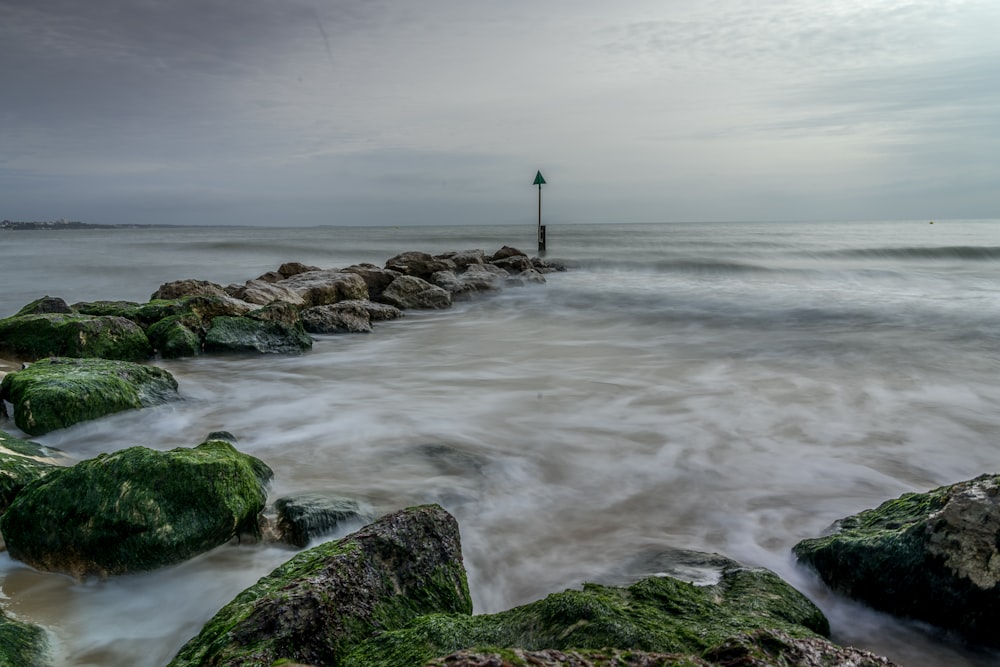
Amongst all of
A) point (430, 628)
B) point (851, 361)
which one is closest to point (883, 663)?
point (430, 628)

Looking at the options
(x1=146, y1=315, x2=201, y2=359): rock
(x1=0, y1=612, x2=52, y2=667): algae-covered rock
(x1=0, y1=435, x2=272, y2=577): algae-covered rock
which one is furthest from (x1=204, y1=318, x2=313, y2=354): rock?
(x1=0, y1=612, x2=52, y2=667): algae-covered rock

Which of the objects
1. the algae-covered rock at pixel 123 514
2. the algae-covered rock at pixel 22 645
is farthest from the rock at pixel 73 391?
the algae-covered rock at pixel 22 645

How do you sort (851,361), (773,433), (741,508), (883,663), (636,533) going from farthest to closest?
(851,361), (773,433), (741,508), (636,533), (883,663)

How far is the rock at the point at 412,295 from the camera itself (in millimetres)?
12531

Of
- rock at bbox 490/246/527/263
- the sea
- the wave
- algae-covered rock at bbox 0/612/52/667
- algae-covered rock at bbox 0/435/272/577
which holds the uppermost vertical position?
rock at bbox 490/246/527/263

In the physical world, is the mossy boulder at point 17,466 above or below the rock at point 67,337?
below

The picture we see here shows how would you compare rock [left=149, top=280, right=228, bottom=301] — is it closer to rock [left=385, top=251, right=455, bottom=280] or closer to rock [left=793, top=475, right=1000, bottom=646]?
rock [left=385, top=251, right=455, bottom=280]

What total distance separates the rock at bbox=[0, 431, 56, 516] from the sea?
0.51 metres

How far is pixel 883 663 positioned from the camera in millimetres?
1510

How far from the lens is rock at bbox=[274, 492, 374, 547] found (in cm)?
325

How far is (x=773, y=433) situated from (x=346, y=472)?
351 cm

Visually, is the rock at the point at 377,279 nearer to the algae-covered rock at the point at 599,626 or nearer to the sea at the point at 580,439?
the sea at the point at 580,439

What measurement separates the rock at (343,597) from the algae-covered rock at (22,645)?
26.1 inches

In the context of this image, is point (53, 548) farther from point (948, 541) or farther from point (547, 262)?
point (547, 262)
